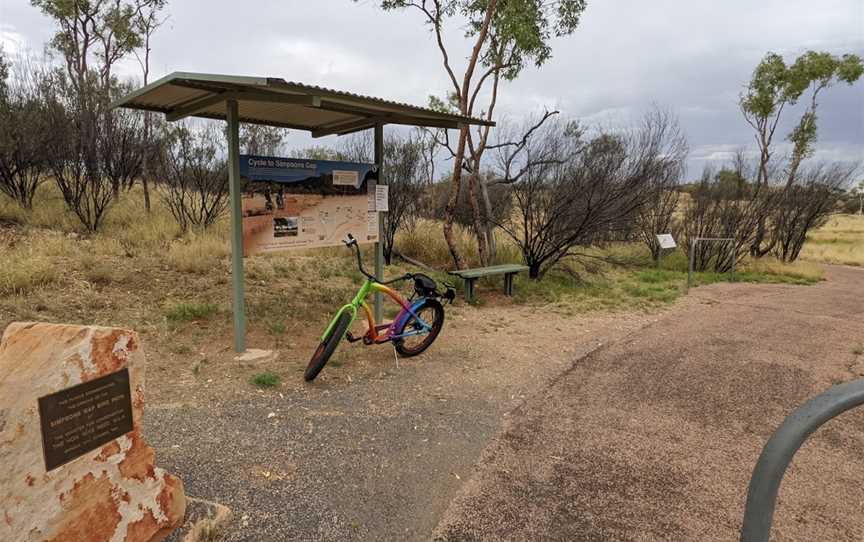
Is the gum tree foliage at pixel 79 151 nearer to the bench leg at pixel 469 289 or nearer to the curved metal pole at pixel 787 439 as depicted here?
the bench leg at pixel 469 289

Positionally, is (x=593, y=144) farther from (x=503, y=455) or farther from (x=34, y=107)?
(x=34, y=107)

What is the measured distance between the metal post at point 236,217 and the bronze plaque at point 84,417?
2.67 meters

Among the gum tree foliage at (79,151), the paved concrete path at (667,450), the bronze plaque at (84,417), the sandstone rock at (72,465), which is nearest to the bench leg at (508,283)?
the paved concrete path at (667,450)

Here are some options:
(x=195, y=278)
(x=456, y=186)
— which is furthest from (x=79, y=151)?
(x=456, y=186)

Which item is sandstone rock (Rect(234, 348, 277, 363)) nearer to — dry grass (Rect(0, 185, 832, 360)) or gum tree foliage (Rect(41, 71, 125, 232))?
dry grass (Rect(0, 185, 832, 360))

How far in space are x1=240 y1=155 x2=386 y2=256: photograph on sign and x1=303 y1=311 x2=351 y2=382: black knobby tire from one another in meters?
1.25

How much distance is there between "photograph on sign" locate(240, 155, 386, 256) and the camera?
15.5 feet

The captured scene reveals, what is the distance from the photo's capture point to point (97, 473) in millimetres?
1972

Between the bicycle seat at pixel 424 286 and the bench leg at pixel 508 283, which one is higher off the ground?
the bicycle seat at pixel 424 286

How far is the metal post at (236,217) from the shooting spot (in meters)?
4.44

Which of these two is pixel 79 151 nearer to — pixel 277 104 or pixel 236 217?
pixel 277 104

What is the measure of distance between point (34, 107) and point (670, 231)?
638 inches

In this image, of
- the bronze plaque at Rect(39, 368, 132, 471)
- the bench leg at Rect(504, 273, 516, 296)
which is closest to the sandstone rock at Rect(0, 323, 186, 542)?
the bronze plaque at Rect(39, 368, 132, 471)

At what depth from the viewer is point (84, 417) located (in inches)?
74.4
